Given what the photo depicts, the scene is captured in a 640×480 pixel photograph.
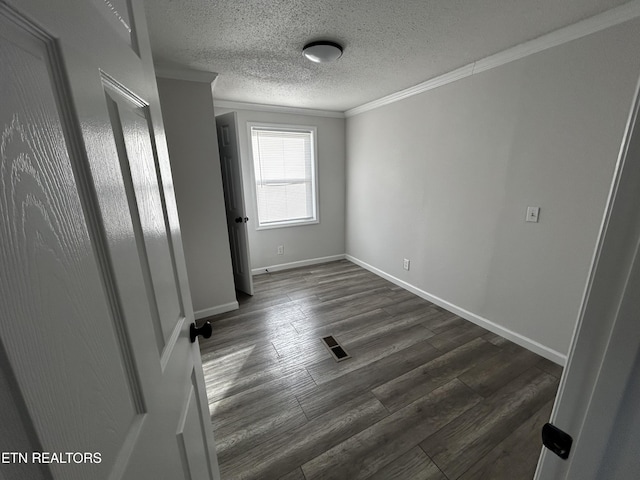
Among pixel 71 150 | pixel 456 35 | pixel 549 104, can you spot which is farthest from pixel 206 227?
pixel 549 104

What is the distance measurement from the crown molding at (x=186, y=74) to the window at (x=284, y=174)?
43.2 inches

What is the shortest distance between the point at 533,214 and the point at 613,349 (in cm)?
196

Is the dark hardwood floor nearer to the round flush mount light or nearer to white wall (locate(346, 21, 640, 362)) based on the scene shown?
white wall (locate(346, 21, 640, 362))

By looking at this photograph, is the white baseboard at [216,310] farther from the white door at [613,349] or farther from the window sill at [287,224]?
the white door at [613,349]

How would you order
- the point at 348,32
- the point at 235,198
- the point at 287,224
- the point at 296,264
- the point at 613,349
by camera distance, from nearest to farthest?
1. the point at 613,349
2. the point at 348,32
3. the point at 235,198
4. the point at 287,224
5. the point at 296,264

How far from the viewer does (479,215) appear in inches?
90.6

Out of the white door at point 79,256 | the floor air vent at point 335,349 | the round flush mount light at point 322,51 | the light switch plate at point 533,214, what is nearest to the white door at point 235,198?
the round flush mount light at point 322,51

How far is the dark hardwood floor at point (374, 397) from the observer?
1.29 m

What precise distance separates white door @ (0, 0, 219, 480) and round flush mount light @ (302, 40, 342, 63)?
146 centimetres

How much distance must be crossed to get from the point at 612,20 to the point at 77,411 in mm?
2749

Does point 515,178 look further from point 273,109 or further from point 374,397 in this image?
point 273,109

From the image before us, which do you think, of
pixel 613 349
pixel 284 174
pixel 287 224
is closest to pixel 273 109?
pixel 284 174

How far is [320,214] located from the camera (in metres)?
4.09
